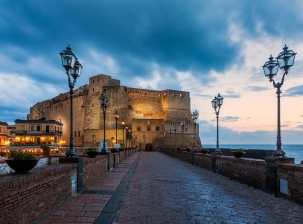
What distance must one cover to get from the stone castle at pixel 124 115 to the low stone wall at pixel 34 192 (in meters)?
56.6

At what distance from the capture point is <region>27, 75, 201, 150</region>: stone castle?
67.3 meters

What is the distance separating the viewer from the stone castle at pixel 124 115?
67.3m

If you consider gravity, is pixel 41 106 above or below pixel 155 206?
above

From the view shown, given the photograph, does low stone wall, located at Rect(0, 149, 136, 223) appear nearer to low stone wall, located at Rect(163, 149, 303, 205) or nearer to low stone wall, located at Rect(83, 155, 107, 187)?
low stone wall, located at Rect(83, 155, 107, 187)

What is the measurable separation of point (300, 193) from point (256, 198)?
46.1 inches

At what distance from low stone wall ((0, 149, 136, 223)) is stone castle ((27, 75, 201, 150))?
56562mm

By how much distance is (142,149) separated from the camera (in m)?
69.9

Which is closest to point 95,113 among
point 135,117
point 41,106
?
point 135,117

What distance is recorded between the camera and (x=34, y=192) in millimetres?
4609

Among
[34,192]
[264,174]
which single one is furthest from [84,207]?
[264,174]

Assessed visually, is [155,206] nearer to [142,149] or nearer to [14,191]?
[14,191]

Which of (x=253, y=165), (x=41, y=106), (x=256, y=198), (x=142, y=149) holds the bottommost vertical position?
(x=142, y=149)

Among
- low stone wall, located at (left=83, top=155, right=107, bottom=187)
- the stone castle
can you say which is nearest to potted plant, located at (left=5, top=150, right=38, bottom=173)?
low stone wall, located at (left=83, top=155, right=107, bottom=187)

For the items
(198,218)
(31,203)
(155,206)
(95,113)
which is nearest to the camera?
(31,203)
